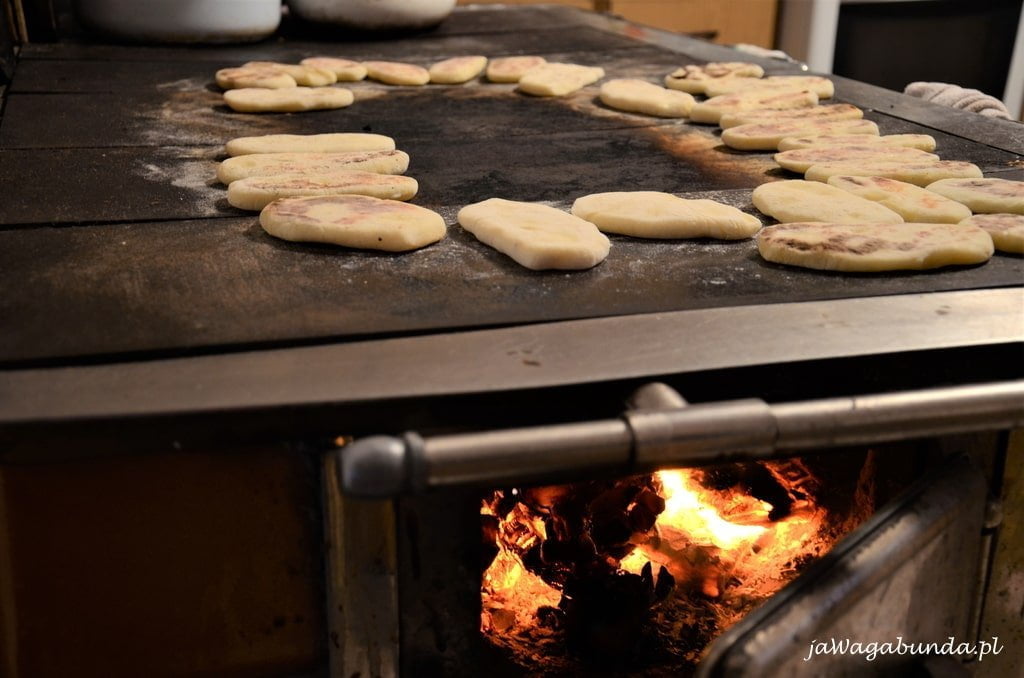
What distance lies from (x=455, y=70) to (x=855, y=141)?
111 centimetres

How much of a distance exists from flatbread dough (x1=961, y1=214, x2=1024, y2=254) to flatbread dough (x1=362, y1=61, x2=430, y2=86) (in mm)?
1510

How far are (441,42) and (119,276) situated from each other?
2171 mm

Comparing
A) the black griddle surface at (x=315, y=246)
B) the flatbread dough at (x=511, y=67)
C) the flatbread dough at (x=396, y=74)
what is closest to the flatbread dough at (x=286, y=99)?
the black griddle surface at (x=315, y=246)

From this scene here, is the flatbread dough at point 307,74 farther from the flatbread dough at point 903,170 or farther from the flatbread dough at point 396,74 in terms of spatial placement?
the flatbread dough at point 903,170

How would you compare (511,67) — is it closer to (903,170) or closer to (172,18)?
(172,18)

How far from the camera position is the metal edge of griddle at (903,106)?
1.93 m

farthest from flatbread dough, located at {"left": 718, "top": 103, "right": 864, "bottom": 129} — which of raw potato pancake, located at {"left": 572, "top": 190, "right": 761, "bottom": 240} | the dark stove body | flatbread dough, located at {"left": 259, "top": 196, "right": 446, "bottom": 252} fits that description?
flatbread dough, located at {"left": 259, "top": 196, "right": 446, "bottom": 252}

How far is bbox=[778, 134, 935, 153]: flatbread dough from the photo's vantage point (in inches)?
71.2

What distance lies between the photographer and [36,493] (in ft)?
3.14

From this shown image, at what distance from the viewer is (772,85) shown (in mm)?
2338

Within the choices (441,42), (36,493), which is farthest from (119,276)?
(441,42)

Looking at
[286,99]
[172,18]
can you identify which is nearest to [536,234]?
[286,99]

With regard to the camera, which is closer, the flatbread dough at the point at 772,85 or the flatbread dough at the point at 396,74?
the flatbread dough at the point at 772,85

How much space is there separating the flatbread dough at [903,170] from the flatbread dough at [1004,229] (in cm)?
25
